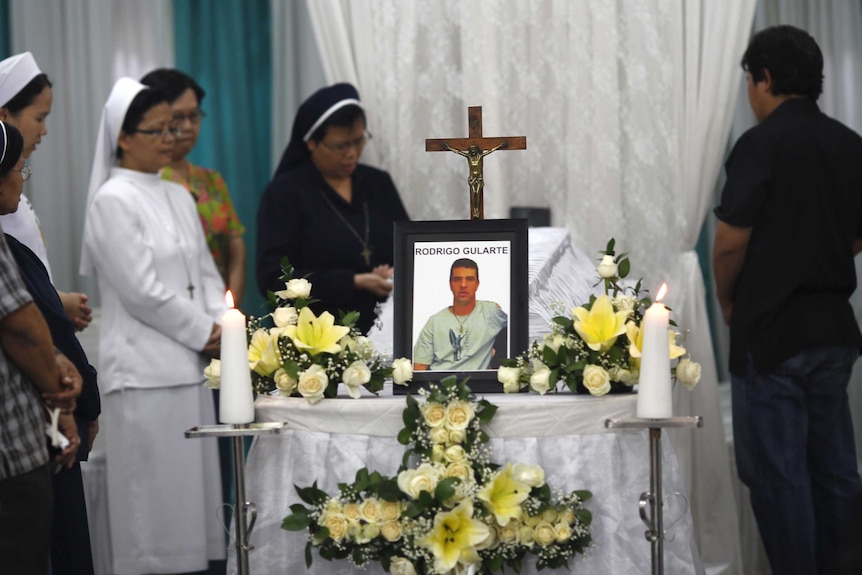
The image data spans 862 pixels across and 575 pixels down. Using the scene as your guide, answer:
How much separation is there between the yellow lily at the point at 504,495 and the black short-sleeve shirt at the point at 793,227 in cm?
150

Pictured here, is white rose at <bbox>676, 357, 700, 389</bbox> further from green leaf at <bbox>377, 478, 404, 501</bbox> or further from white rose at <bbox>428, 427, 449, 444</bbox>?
green leaf at <bbox>377, 478, 404, 501</bbox>

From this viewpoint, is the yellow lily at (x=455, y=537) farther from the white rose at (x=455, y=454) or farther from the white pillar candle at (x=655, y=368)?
the white pillar candle at (x=655, y=368)

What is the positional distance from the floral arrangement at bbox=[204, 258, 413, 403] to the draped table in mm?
39

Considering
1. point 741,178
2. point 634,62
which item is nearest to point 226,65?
point 634,62

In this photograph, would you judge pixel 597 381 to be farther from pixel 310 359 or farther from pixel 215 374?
pixel 215 374

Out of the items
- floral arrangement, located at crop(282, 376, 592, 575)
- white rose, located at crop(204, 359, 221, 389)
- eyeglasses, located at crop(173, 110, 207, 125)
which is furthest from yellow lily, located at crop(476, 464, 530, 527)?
eyeglasses, located at crop(173, 110, 207, 125)

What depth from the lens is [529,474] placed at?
2.12m

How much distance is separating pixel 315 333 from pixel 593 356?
520mm

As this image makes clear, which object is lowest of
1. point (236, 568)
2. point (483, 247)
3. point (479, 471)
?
point (236, 568)

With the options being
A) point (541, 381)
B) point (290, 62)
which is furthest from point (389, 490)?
point (290, 62)

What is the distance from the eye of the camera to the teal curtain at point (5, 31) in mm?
4766

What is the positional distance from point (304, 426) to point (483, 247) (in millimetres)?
489

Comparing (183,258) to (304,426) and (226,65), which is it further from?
(304,426)

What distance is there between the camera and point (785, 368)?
3.38m
